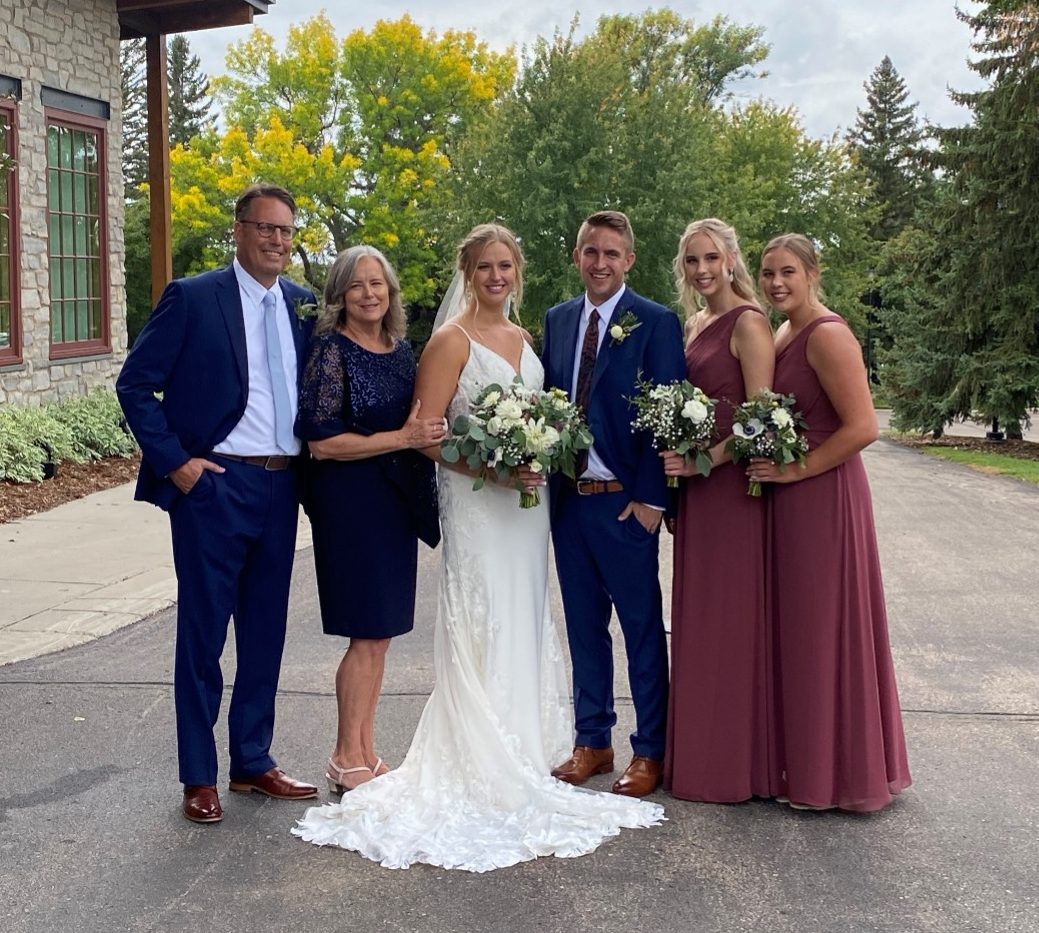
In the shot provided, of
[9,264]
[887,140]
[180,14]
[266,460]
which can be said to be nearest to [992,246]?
[180,14]

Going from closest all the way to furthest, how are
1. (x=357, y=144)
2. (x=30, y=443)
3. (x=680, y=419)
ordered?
(x=680, y=419) → (x=30, y=443) → (x=357, y=144)

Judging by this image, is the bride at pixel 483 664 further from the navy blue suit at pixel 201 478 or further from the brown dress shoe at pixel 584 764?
the navy blue suit at pixel 201 478

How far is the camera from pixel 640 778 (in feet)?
16.4

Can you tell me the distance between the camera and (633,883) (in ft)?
13.6

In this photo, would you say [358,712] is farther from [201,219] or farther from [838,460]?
[201,219]

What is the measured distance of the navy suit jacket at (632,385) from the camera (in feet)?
16.2

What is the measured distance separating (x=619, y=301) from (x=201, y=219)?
43.0 meters

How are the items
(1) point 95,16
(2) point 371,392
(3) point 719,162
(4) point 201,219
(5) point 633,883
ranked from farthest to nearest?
(4) point 201,219 < (3) point 719,162 < (1) point 95,16 < (2) point 371,392 < (5) point 633,883

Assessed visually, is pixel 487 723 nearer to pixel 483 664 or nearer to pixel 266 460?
pixel 483 664

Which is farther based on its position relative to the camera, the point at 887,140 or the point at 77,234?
the point at 887,140

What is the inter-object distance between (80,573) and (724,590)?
588 centimetres

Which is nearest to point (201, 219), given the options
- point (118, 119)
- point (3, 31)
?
point (118, 119)

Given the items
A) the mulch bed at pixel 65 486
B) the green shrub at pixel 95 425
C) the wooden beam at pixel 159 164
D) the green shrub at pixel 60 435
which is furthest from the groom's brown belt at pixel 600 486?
the wooden beam at pixel 159 164

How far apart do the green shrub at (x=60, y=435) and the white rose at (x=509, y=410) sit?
9.35m
